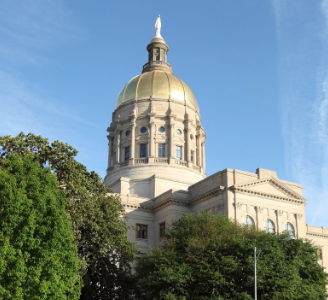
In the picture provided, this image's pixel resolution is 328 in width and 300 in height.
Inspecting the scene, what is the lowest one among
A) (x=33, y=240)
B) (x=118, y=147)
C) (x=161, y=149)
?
Result: (x=33, y=240)

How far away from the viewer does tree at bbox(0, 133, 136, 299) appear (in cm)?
3591

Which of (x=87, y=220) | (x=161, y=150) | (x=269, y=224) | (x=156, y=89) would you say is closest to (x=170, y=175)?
(x=161, y=150)

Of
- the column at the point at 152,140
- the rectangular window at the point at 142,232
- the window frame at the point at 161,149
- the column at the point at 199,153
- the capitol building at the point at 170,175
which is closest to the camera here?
the capitol building at the point at 170,175

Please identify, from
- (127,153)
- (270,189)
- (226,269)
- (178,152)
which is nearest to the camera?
(226,269)

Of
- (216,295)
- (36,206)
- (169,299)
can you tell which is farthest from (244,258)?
(36,206)

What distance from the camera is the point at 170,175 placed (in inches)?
2525

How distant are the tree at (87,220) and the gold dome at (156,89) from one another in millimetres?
31506

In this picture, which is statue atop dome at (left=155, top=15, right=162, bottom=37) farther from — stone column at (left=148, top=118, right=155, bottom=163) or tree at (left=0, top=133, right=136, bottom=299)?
tree at (left=0, top=133, right=136, bottom=299)

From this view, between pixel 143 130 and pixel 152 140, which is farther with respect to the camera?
pixel 143 130

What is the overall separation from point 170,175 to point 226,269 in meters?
28.9

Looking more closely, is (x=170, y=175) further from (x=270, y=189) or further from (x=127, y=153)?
(x=270, y=189)

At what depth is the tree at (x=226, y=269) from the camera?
35.4 meters

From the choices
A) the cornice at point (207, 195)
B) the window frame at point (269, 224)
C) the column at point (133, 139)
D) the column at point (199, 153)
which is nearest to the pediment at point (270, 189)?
the cornice at point (207, 195)

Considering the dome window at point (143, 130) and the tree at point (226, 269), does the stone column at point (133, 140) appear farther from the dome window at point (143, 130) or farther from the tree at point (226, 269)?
the tree at point (226, 269)
